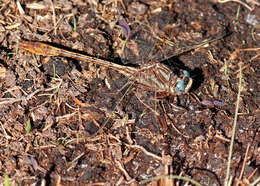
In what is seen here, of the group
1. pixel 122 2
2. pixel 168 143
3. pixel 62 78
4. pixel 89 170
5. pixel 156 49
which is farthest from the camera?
pixel 122 2

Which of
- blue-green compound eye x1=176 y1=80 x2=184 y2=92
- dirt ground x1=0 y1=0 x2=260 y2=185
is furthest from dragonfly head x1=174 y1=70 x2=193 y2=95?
dirt ground x1=0 y1=0 x2=260 y2=185

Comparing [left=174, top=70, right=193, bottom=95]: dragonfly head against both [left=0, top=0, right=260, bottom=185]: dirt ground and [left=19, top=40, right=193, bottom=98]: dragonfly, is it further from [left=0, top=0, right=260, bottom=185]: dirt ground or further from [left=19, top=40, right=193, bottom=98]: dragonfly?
[left=0, top=0, right=260, bottom=185]: dirt ground

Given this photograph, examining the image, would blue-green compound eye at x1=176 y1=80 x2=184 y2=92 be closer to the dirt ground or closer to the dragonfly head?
the dragonfly head

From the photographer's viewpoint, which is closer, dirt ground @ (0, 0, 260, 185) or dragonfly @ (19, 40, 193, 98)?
dirt ground @ (0, 0, 260, 185)

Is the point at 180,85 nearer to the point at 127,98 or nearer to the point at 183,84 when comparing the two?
the point at 183,84

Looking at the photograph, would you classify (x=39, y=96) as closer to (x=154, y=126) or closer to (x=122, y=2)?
(x=154, y=126)

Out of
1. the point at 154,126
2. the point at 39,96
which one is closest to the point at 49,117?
the point at 39,96
